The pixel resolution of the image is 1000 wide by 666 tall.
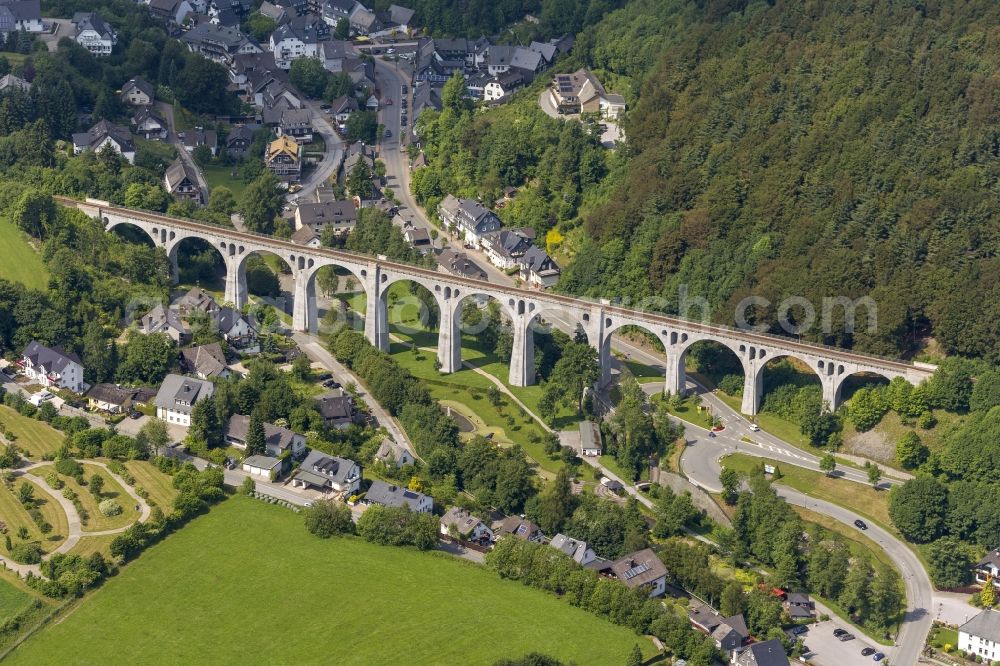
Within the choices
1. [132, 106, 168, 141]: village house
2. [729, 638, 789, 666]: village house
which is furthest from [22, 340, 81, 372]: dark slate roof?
[729, 638, 789, 666]: village house

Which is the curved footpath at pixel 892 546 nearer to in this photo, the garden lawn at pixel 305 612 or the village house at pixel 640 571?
the village house at pixel 640 571

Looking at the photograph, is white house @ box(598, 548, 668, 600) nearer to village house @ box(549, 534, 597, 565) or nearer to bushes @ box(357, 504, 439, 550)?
village house @ box(549, 534, 597, 565)

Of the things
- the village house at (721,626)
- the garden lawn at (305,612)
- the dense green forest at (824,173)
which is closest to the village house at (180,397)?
the garden lawn at (305,612)

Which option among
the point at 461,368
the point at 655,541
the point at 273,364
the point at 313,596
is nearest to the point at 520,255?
the point at 461,368

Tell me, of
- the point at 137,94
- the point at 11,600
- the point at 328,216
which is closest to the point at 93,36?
the point at 137,94

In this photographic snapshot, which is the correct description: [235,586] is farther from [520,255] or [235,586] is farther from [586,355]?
[520,255]
